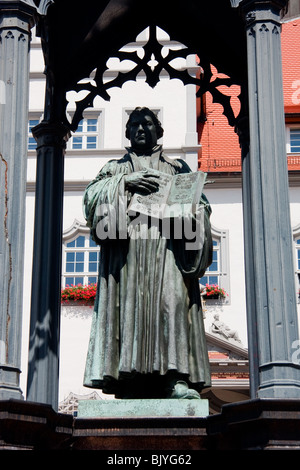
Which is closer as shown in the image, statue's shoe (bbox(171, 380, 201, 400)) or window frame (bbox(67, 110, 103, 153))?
statue's shoe (bbox(171, 380, 201, 400))

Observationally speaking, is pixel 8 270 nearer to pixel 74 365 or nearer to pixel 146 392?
pixel 146 392

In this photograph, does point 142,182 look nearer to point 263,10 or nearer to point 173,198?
point 173,198

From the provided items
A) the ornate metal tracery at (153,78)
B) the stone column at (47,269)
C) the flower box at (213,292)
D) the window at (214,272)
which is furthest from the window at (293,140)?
the stone column at (47,269)

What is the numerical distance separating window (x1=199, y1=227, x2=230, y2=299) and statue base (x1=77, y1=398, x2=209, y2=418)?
78.5 feet

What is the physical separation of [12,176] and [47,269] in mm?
2129

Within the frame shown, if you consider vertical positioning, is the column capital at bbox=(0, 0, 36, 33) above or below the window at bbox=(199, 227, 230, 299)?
below

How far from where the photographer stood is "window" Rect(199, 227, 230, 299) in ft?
112

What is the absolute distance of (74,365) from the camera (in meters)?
32.5

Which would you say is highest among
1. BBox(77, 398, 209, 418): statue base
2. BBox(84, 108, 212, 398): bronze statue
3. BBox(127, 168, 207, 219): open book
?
BBox(127, 168, 207, 219): open book

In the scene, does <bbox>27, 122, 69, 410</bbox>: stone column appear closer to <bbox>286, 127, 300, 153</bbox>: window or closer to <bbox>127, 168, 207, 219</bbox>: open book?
<bbox>127, 168, 207, 219</bbox>: open book

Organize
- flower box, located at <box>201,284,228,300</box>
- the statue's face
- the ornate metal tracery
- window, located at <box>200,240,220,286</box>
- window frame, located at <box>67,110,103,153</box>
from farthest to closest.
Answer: window frame, located at <box>67,110,103,153</box>, window, located at <box>200,240,220,286</box>, flower box, located at <box>201,284,228,300</box>, the ornate metal tracery, the statue's face

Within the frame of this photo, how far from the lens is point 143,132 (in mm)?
11820

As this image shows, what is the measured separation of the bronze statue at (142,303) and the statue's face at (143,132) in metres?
0.39

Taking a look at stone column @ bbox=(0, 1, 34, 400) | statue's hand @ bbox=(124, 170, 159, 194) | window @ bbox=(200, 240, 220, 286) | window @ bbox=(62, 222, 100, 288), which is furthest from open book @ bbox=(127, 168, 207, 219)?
window @ bbox=(200, 240, 220, 286)
